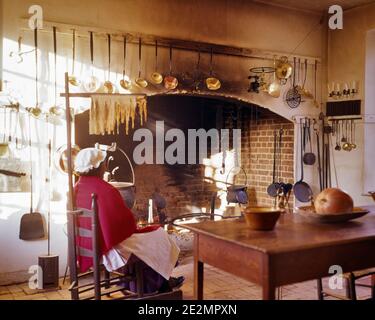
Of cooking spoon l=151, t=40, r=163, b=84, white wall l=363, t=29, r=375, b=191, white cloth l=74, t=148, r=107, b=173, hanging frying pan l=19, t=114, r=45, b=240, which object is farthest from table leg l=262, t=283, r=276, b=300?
white wall l=363, t=29, r=375, b=191

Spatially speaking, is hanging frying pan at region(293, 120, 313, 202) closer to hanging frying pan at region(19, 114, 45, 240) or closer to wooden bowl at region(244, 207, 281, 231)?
hanging frying pan at region(19, 114, 45, 240)

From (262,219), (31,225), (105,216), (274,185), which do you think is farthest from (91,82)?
(274,185)

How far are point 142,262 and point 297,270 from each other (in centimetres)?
172

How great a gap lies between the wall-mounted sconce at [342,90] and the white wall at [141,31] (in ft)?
0.52

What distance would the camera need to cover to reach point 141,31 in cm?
504

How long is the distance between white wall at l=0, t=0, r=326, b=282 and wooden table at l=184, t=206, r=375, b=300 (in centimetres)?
235

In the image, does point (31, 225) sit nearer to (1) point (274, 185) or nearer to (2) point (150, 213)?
(2) point (150, 213)

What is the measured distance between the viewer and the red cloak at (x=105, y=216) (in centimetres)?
355

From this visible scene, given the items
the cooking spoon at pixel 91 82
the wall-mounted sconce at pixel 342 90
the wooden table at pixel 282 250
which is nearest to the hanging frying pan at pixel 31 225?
the cooking spoon at pixel 91 82
